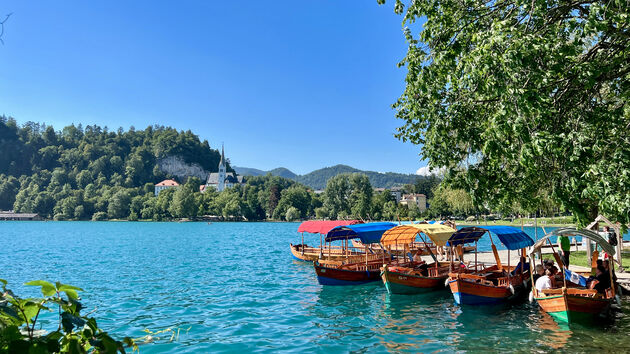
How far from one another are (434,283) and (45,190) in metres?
217

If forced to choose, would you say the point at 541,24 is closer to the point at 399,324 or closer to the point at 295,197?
the point at 399,324

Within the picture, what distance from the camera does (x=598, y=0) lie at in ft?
29.2

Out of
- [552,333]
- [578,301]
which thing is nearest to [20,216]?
[552,333]

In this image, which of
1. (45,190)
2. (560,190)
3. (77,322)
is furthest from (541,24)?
(45,190)

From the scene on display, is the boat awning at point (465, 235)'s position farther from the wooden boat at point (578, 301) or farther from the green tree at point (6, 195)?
the green tree at point (6, 195)

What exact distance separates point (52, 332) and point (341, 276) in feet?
68.5

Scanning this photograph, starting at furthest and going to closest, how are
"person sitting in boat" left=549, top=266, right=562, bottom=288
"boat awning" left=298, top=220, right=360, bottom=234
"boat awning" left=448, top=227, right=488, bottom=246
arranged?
"boat awning" left=298, top=220, right=360, bottom=234, "boat awning" left=448, top=227, right=488, bottom=246, "person sitting in boat" left=549, top=266, right=562, bottom=288

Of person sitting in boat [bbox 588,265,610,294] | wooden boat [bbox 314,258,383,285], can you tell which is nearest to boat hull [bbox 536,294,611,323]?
person sitting in boat [bbox 588,265,610,294]

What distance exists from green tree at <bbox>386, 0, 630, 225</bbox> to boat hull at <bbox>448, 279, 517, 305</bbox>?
20.7 ft

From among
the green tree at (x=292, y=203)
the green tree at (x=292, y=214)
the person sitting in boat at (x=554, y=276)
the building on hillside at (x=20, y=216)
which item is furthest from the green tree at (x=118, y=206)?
the person sitting in boat at (x=554, y=276)

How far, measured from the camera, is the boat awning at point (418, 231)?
20906mm

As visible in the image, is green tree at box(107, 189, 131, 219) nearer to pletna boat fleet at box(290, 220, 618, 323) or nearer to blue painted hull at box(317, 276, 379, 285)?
pletna boat fleet at box(290, 220, 618, 323)

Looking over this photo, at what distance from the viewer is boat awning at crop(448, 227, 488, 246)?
20766 millimetres

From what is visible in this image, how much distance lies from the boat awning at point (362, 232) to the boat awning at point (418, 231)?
3.58 ft
